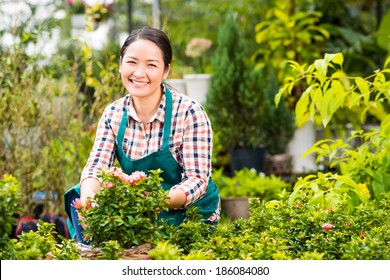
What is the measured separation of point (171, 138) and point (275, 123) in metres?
3.62

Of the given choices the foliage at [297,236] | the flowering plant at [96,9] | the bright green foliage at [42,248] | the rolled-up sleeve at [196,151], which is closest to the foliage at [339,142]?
the foliage at [297,236]

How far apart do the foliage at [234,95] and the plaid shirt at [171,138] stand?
3.26m

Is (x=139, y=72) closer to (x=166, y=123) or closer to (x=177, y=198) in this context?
(x=166, y=123)

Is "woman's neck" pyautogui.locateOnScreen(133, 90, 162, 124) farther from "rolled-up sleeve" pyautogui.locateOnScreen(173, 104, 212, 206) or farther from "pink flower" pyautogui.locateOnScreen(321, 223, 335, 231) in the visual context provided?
"pink flower" pyautogui.locateOnScreen(321, 223, 335, 231)

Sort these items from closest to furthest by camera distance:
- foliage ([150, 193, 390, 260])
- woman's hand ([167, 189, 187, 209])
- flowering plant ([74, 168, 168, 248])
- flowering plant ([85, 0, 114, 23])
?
foliage ([150, 193, 390, 260]), flowering plant ([74, 168, 168, 248]), woman's hand ([167, 189, 187, 209]), flowering plant ([85, 0, 114, 23])

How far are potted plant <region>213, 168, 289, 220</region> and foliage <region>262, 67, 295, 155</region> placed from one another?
1.38m

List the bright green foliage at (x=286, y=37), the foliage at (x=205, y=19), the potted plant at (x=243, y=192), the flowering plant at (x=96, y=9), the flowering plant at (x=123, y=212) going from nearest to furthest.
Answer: the flowering plant at (x=123, y=212) → the potted plant at (x=243, y=192) → the flowering plant at (x=96, y=9) → the bright green foliage at (x=286, y=37) → the foliage at (x=205, y=19)

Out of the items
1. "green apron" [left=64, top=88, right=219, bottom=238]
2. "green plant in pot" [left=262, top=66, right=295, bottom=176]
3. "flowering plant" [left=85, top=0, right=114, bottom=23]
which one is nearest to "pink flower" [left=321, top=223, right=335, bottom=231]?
"green apron" [left=64, top=88, right=219, bottom=238]

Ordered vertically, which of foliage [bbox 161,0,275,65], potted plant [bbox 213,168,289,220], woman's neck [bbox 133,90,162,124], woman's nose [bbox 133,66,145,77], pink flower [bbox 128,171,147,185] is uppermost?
foliage [bbox 161,0,275,65]

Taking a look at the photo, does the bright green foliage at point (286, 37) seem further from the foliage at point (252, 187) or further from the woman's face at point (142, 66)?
the woman's face at point (142, 66)

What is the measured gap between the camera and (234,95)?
622 centimetres

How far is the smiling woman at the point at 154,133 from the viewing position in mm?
2652

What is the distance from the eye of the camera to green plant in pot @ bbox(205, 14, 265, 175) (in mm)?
6113

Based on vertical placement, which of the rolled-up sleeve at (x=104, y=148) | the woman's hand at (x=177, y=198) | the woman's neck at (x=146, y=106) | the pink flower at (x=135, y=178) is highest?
the woman's neck at (x=146, y=106)
